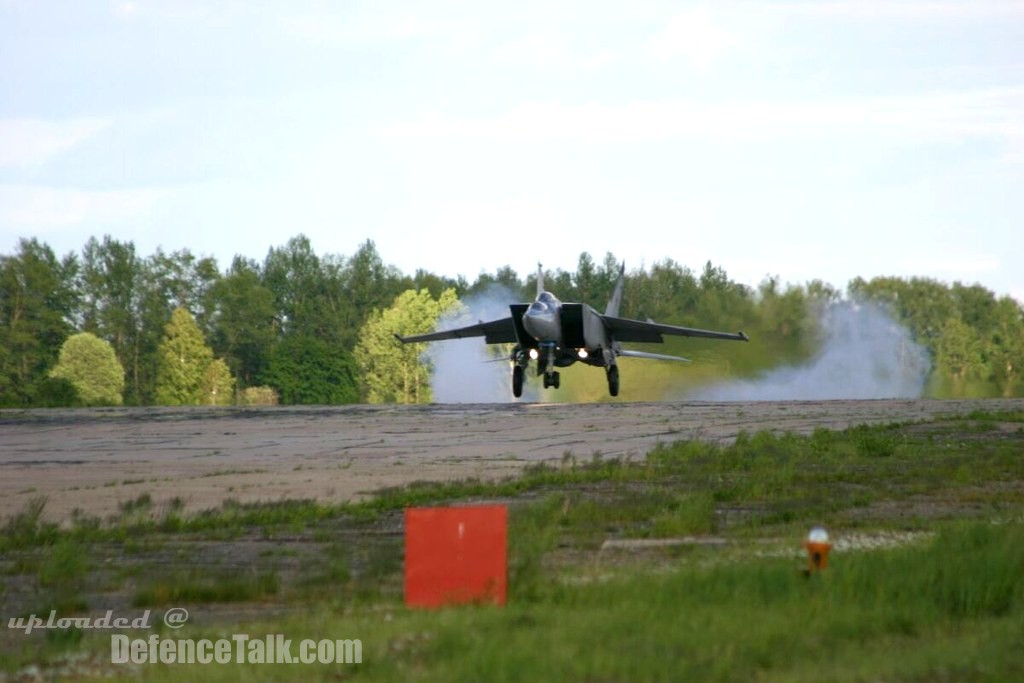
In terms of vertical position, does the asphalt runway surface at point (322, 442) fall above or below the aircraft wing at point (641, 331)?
below

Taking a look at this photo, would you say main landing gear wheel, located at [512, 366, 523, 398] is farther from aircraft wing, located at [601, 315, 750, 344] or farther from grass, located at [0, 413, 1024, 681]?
grass, located at [0, 413, 1024, 681]

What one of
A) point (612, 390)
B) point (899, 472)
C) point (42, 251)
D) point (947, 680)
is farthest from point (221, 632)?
point (42, 251)

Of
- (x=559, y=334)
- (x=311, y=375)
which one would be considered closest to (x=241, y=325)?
(x=311, y=375)

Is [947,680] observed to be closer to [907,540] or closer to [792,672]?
[792,672]

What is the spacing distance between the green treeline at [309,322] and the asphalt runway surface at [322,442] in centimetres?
1609

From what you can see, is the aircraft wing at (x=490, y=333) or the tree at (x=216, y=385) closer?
the aircraft wing at (x=490, y=333)

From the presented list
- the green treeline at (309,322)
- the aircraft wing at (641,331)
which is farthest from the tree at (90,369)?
the aircraft wing at (641,331)

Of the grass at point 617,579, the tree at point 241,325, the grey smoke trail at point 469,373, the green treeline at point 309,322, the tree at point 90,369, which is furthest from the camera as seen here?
the tree at point 241,325

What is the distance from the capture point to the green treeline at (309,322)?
60.1m

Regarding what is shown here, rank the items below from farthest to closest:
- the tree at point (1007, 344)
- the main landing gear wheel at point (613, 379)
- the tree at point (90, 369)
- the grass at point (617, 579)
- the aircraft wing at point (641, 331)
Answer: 1. the tree at point (90, 369)
2. the tree at point (1007, 344)
3. the main landing gear wheel at point (613, 379)
4. the aircraft wing at point (641, 331)
5. the grass at point (617, 579)

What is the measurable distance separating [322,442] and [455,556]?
18.6 metres

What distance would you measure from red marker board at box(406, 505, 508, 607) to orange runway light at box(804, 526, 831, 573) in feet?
6.52

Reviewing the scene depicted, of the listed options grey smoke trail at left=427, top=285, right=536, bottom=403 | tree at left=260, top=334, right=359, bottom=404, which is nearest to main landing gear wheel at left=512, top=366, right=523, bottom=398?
grey smoke trail at left=427, top=285, right=536, bottom=403

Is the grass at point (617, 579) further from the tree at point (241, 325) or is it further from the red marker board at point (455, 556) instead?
the tree at point (241, 325)
